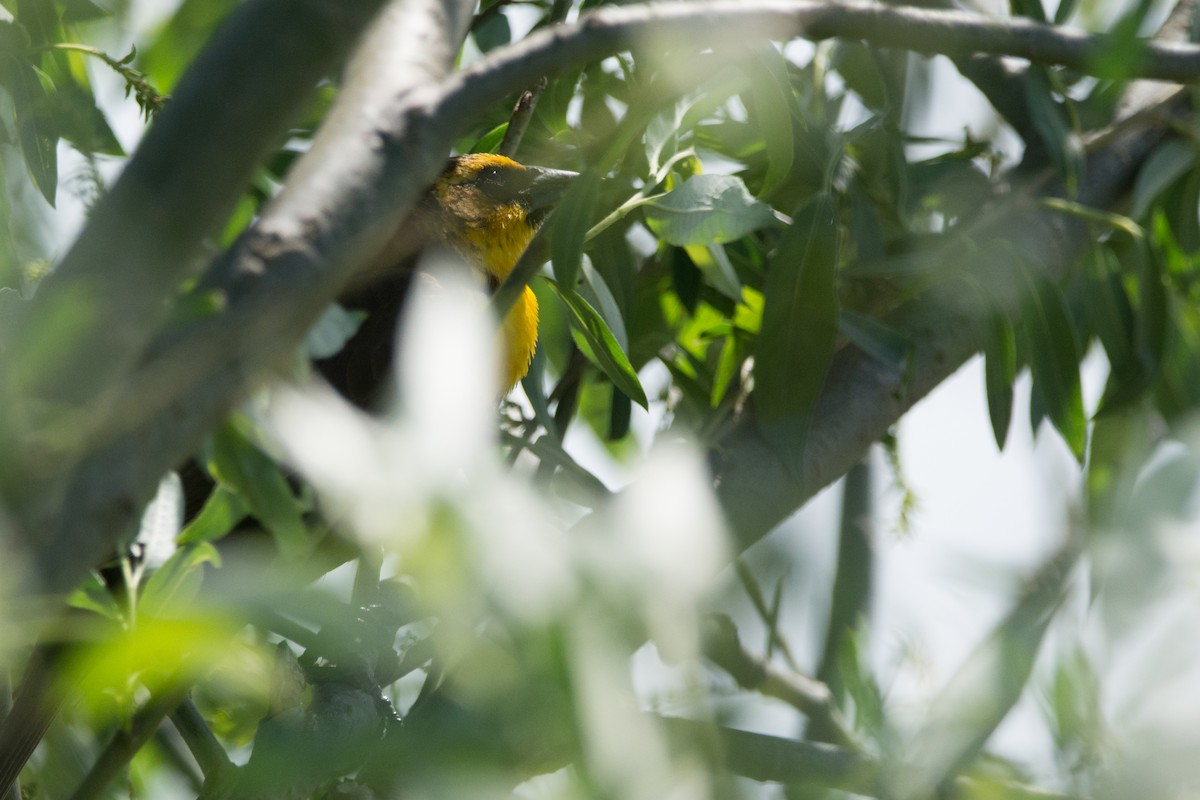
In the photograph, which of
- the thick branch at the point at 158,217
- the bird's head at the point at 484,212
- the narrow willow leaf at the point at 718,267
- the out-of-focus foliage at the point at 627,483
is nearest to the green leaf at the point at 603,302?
the out-of-focus foliage at the point at 627,483

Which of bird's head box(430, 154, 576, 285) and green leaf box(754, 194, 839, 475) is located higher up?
green leaf box(754, 194, 839, 475)

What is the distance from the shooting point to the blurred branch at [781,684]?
175cm

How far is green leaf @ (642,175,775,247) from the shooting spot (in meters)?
1.29

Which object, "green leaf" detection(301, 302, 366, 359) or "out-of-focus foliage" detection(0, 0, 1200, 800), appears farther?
"green leaf" detection(301, 302, 366, 359)

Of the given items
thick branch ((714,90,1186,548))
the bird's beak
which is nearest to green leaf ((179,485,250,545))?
thick branch ((714,90,1186,548))

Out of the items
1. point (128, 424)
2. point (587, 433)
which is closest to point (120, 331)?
point (128, 424)

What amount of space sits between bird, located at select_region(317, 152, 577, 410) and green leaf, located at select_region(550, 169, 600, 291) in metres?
0.93

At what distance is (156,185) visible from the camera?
1.91 ft

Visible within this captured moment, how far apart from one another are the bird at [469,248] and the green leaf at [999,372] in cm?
83

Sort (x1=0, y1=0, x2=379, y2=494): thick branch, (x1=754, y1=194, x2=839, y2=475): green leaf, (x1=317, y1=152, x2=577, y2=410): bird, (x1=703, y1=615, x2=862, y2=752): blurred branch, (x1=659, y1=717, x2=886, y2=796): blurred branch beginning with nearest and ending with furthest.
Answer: (x1=0, y1=0, x2=379, y2=494): thick branch, (x1=659, y1=717, x2=886, y2=796): blurred branch, (x1=754, y1=194, x2=839, y2=475): green leaf, (x1=703, y1=615, x2=862, y2=752): blurred branch, (x1=317, y1=152, x2=577, y2=410): bird

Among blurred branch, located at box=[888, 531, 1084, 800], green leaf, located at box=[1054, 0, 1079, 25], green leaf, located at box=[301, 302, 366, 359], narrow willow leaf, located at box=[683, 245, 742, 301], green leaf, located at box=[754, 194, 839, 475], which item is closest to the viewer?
green leaf, located at box=[301, 302, 366, 359]

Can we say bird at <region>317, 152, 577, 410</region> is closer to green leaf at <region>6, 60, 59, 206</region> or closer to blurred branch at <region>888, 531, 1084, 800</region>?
green leaf at <region>6, 60, 59, 206</region>

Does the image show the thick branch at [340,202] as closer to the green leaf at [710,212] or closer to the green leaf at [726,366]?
the green leaf at [710,212]

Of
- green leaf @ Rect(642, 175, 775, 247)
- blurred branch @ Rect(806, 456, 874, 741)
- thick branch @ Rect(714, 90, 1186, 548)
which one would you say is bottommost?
blurred branch @ Rect(806, 456, 874, 741)
